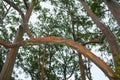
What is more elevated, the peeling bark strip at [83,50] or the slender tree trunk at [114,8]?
the slender tree trunk at [114,8]

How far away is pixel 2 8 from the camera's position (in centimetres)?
1470

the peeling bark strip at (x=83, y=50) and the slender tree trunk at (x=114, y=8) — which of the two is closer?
the peeling bark strip at (x=83, y=50)

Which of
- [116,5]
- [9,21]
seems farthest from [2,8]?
[116,5]

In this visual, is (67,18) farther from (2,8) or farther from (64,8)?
(2,8)

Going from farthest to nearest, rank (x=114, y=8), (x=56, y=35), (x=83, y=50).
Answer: (x=56, y=35), (x=114, y=8), (x=83, y=50)

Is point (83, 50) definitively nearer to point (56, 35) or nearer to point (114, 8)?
point (114, 8)

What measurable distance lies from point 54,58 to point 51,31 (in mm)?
2348

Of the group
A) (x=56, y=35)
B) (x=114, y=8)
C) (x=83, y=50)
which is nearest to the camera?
(x=83, y=50)

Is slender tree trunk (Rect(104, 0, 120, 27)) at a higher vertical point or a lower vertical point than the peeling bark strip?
higher

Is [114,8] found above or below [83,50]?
above

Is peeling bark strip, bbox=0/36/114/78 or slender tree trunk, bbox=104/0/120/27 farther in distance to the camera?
slender tree trunk, bbox=104/0/120/27

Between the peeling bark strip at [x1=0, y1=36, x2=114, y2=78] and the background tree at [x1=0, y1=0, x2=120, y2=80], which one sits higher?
the background tree at [x1=0, y1=0, x2=120, y2=80]

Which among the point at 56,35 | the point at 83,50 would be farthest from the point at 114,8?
the point at 56,35

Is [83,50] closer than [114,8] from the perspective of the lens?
Yes
